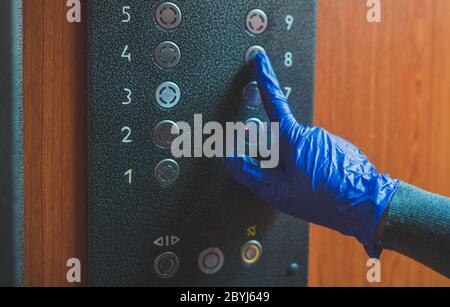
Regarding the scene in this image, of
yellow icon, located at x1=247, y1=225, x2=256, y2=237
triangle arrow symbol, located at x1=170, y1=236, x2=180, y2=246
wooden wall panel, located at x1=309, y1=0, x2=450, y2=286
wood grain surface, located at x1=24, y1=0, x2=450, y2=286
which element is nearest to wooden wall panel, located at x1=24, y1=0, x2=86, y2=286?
wood grain surface, located at x1=24, y1=0, x2=450, y2=286

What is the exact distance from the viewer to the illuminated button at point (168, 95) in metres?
0.55

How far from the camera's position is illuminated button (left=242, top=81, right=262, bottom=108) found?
593mm

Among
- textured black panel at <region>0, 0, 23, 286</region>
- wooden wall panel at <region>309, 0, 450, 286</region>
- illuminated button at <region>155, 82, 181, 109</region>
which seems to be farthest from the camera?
wooden wall panel at <region>309, 0, 450, 286</region>

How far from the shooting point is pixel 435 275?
2.49 ft

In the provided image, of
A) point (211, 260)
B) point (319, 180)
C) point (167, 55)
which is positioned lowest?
point (211, 260)

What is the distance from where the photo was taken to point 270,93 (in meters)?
0.57

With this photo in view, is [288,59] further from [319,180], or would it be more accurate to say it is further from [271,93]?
[319,180]

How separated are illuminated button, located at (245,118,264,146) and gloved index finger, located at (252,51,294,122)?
0.08 ft

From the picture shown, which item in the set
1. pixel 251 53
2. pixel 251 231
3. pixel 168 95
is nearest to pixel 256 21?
pixel 251 53

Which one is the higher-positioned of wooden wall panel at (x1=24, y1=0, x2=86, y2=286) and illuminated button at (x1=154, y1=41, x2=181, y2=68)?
illuminated button at (x1=154, y1=41, x2=181, y2=68)

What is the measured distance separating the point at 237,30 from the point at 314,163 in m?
0.19

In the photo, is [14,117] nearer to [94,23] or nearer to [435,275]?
[94,23]

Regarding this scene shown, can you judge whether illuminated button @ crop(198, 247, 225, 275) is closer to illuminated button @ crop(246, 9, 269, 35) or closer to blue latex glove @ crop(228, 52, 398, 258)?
blue latex glove @ crop(228, 52, 398, 258)

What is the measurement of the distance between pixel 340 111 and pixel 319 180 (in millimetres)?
192
